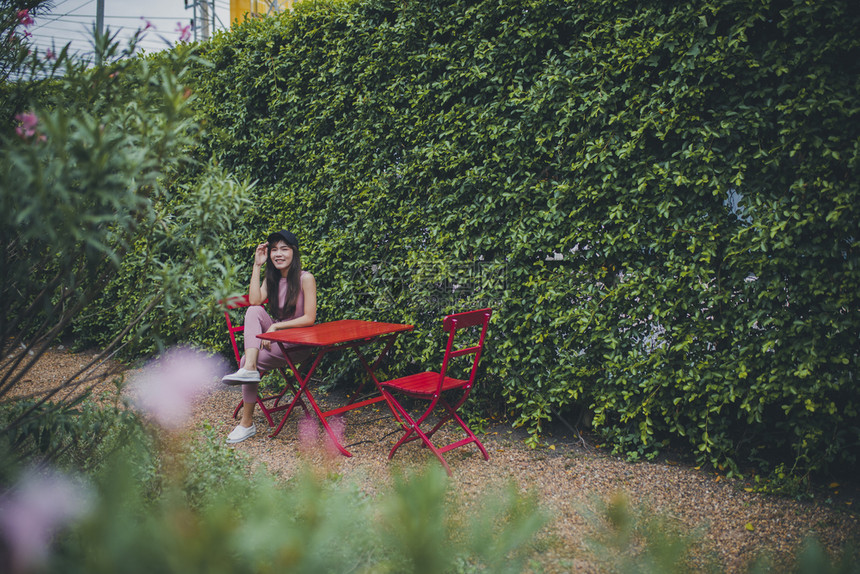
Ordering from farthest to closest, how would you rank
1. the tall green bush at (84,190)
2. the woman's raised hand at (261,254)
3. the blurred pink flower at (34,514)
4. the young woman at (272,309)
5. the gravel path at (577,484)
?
the woman's raised hand at (261,254) → the young woman at (272,309) → the gravel path at (577,484) → the tall green bush at (84,190) → the blurred pink flower at (34,514)

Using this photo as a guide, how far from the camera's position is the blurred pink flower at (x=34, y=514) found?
115cm

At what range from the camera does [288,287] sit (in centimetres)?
454

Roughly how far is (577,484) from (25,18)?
13.6 feet

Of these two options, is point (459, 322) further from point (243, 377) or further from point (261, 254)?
point (261, 254)

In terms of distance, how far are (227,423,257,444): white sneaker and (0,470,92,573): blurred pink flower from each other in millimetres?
2606

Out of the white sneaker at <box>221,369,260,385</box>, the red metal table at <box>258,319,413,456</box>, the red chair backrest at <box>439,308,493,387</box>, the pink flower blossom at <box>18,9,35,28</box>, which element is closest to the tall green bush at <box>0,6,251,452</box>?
the pink flower blossom at <box>18,9,35,28</box>

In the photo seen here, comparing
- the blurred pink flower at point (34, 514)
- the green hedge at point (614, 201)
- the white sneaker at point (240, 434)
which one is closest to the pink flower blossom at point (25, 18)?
the green hedge at point (614, 201)

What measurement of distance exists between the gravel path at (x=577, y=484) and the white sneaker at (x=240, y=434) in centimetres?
5

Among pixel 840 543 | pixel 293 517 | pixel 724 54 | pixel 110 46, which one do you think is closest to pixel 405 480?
pixel 293 517

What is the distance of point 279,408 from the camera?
4504 mm

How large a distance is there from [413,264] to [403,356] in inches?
34.7

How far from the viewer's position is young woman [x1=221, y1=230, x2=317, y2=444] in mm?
4156

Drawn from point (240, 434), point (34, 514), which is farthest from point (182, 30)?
point (240, 434)

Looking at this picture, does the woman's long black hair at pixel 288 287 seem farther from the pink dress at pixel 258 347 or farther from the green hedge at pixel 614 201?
the green hedge at pixel 614 201
